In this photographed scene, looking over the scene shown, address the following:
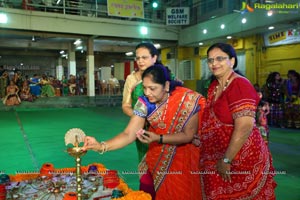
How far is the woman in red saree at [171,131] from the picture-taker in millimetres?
1991

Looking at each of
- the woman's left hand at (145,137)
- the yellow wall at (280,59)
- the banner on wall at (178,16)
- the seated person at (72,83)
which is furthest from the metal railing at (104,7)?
the woman's left hand at (145,137)

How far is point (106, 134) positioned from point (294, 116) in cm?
518

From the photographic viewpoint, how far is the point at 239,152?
1847 millimetres

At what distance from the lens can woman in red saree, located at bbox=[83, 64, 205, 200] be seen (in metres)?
1.99

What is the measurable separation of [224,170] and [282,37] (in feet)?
36.1

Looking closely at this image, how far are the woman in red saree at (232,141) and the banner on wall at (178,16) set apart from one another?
13.3 metres

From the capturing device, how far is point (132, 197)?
1938 millimetres

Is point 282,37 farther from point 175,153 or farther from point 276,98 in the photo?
point 175,153

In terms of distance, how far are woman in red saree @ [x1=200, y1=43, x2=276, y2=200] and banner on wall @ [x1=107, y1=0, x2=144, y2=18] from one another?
11825mm

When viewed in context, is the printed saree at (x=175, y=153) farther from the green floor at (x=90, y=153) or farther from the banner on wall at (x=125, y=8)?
the banner on wall at (x=125, y=8)

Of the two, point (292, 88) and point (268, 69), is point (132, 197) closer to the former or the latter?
point (292, 88)

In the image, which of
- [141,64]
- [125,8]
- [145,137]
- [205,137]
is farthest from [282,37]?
[145,137]

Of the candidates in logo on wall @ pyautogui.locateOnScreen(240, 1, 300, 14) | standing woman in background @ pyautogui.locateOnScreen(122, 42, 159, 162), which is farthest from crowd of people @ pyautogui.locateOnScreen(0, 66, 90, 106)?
standing woman in background @ pyautogui.locateOnScreen(122, 42, 159, 162)

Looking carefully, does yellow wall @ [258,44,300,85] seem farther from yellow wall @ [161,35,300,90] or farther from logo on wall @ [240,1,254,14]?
logo on wall @ [240,1,254,14]
